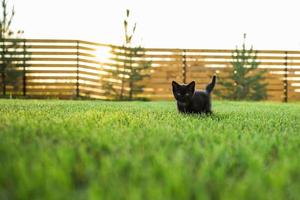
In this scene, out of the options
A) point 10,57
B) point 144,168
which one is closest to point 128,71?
point 10,57

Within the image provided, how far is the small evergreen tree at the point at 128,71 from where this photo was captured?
13352 mm

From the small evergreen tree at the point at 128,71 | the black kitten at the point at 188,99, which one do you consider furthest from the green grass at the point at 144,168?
the small evergreen tree at the point at 128,71

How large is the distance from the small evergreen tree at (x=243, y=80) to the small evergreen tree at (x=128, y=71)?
9.40 feet

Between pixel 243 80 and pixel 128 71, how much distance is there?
158 inches

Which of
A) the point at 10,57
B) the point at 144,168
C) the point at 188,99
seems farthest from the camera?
the point at 10,57

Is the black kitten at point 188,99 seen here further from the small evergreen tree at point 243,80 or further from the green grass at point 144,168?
the small evergreen tree at point 243,80

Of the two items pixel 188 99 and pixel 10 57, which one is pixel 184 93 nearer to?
pixel 188 99

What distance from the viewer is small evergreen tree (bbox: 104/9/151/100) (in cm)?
1335

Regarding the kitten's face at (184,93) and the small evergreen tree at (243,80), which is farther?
the small evergreen tree at (243,80)

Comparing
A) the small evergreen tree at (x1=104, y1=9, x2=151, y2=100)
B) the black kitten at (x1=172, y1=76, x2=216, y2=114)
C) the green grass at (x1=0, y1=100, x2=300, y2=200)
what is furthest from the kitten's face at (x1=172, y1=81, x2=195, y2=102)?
the small evergreen tree at (x1=104, y1=9, x2=151, y2=100)

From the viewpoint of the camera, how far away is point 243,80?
14195mm

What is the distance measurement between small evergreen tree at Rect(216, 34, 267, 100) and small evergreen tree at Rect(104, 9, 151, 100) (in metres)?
2.87

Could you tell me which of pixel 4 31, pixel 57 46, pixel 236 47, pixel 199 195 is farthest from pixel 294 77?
pixel 199 195

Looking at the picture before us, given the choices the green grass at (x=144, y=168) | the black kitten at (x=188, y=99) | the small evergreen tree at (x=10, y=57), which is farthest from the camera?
the small evergreen tree at (x=10, y=57)
